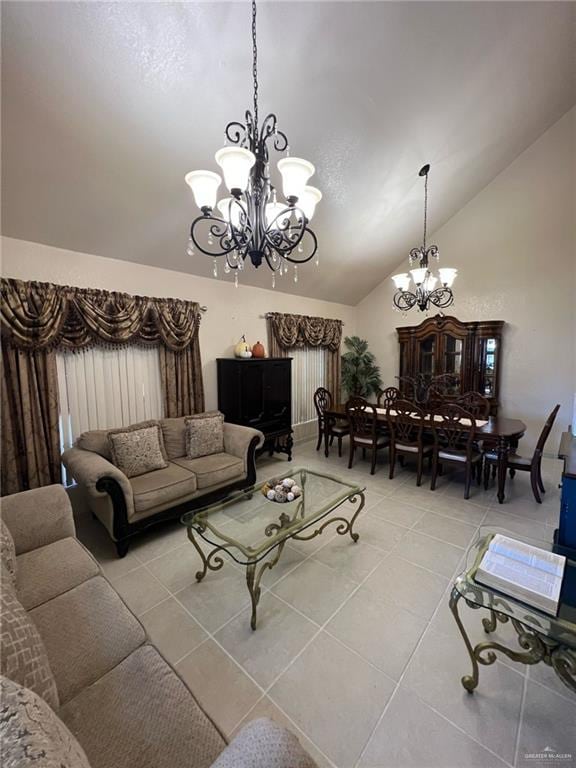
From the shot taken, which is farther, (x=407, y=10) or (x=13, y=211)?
(x=13, y=211)

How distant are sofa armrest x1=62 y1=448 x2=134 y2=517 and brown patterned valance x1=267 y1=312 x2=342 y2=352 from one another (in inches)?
113

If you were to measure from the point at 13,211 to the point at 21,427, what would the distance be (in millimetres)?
1660

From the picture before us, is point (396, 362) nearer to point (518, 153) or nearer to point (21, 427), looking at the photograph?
point (518, 153)

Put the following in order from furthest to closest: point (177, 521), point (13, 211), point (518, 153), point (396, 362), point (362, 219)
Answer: point (396, 362) → point (518, 153) → point (362, 219) → point (177, 521) → point (13, 211)

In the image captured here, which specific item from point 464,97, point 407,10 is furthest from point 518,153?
point 407,10

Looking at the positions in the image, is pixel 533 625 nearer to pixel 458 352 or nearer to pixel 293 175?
pixel 293 175

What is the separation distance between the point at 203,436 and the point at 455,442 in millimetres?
2677

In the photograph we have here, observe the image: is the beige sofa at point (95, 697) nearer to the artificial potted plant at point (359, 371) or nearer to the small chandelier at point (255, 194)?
the small chandelier at point (255, 194)

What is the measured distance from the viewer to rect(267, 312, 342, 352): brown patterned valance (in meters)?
4.62

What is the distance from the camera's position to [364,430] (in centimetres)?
398

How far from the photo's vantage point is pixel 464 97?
2.87m

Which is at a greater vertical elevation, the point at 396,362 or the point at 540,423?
the point at 396,362

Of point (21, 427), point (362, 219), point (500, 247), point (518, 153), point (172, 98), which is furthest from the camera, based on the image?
point (500, 247)

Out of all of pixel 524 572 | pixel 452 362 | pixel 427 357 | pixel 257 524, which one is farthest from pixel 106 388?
pixel 452 362
